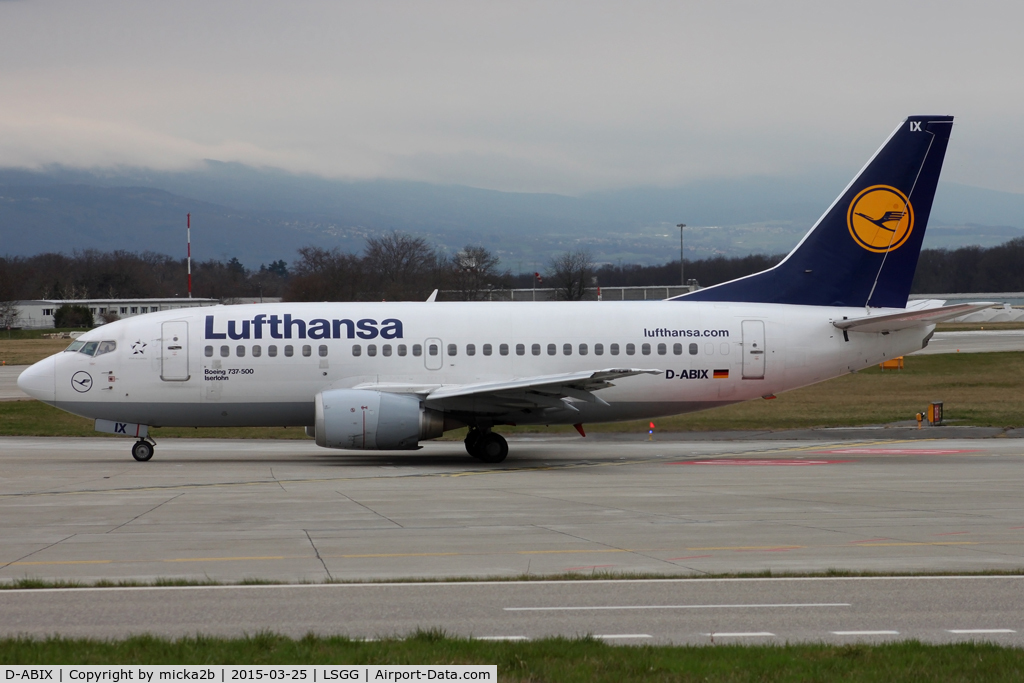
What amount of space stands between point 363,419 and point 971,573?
610 inches

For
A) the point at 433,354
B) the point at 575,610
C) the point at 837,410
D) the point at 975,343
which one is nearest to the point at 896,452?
the point at 837,410

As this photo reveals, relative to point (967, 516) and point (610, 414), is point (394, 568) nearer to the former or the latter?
point (967, 516)

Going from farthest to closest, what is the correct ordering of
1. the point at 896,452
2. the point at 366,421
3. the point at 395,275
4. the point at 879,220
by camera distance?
the point at 395,275
the point at 879,220
the point at 896,452
the point at 366,421

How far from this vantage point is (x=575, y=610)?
10188 mm

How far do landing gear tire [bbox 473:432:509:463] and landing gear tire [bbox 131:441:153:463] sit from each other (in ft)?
28.0

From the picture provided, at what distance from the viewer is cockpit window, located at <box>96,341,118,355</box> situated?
26.4 m

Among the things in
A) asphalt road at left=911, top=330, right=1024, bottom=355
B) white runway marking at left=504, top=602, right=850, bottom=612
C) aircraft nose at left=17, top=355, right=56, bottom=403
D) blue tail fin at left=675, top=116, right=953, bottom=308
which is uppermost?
blue tail fin at left=675, top=116, right=953, bottom=308

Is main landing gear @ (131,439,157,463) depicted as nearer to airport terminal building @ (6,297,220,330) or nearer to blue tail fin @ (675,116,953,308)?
blue tail fin @ (675,116,953,308)

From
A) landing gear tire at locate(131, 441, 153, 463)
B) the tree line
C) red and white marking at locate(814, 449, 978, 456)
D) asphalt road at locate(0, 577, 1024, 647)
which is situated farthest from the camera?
the tree line

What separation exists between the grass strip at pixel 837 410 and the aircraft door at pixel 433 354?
8567mm

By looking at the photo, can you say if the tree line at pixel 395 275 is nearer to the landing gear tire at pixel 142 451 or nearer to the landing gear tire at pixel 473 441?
the landing gear tire at pixel 142 451

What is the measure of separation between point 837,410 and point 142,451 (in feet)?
84.7

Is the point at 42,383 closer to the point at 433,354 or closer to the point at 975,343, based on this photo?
the point at 433,354

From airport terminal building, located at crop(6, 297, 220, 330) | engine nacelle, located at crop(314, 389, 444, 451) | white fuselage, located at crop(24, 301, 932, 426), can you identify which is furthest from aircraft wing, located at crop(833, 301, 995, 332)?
airport terminal building, located at crop(6, 297, 220, 330)
